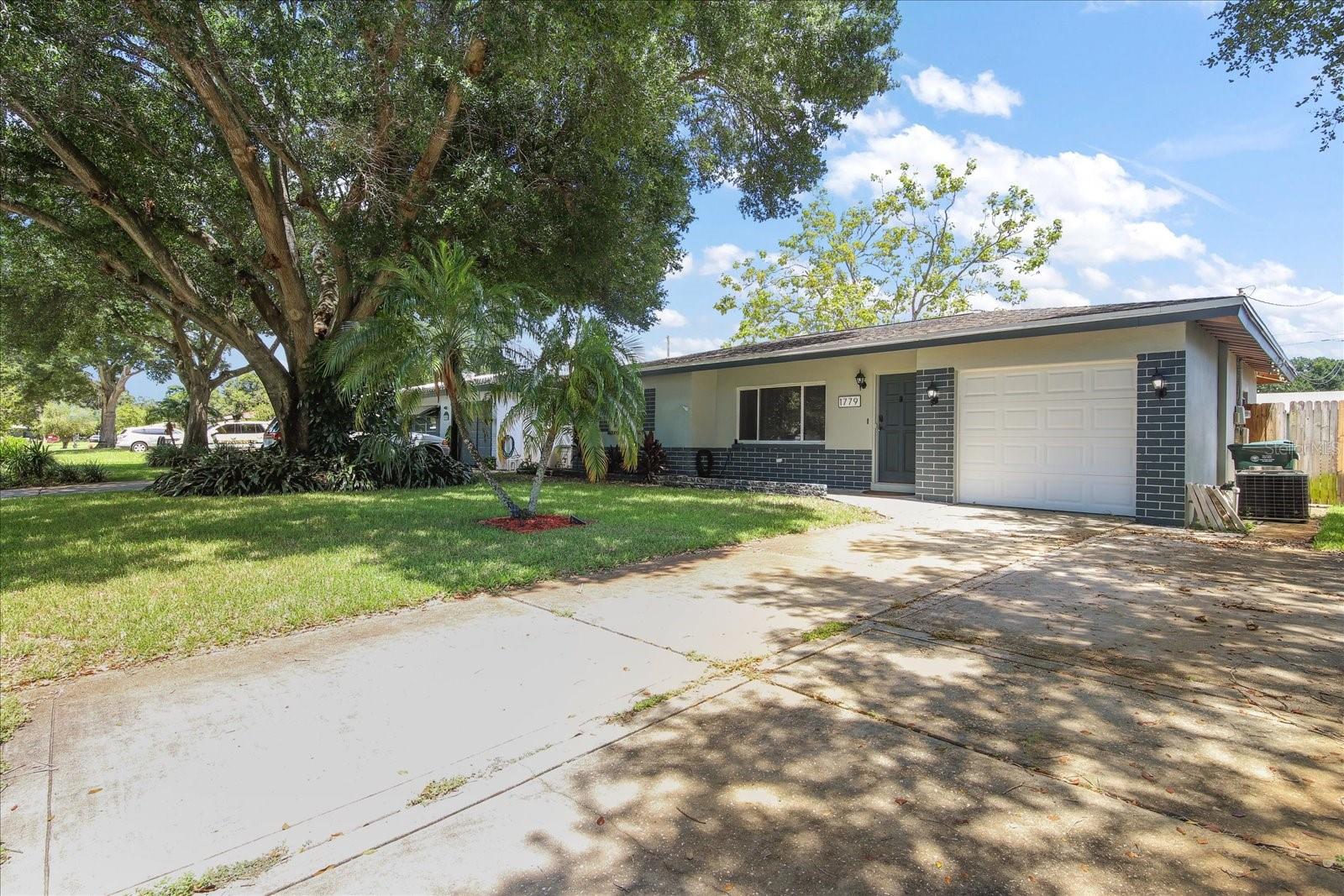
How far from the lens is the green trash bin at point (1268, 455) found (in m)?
8.94

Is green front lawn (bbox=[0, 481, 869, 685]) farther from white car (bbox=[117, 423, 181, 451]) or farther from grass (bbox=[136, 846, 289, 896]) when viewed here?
white car (bbox=[117, 423, 181, 451])

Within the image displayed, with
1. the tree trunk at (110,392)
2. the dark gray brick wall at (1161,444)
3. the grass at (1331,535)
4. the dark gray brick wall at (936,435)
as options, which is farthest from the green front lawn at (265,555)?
the tree trunk at (110,392)

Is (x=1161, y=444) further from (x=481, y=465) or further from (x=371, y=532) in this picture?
(x=371, y=532)

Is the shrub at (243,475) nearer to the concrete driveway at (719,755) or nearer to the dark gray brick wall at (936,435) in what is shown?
the concrete driveway at (719,755)

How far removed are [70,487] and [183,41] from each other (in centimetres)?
1086

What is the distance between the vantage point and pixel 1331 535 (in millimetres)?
7184

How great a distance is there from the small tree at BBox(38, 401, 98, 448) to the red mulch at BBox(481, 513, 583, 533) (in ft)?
135

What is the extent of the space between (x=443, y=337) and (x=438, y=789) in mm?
5474

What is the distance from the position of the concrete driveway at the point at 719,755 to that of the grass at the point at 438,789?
0.16ft

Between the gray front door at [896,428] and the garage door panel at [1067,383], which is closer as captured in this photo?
the garage door panel at [1067,383]

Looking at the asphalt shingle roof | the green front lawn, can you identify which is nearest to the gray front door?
the asphalt shingle roof

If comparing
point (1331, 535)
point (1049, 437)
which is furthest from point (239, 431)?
point (1331, 535)

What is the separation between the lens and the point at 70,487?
13.8m

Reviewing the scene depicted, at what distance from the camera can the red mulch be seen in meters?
7.62
